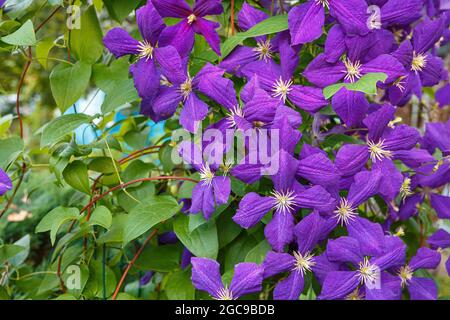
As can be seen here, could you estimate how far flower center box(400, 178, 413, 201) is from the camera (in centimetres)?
100

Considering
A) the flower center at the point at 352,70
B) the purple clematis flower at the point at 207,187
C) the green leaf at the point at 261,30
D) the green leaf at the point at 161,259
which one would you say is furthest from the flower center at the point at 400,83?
the green leaf at the point at 161,259

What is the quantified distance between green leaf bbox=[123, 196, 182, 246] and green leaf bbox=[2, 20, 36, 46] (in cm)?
29

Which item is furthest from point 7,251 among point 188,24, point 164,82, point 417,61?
point 417,61

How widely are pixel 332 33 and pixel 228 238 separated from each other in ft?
1.18

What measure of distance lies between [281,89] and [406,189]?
33 centimetres

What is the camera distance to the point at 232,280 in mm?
805

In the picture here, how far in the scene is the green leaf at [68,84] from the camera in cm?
97

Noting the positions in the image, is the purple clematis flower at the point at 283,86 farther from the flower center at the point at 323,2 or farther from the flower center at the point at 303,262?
the flower center at the point at 303,262

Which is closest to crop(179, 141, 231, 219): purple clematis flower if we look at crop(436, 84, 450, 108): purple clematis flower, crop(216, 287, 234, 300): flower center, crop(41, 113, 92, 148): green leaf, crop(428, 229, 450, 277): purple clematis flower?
crop(216, 287, 234, 300): flower center

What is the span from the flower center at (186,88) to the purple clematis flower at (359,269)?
30cm

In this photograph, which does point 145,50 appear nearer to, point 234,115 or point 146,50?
point 146,50

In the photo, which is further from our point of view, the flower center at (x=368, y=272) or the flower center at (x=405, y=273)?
the flower center at (x=405, y=273)

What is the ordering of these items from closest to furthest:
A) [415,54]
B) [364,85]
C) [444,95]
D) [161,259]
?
[364,85] → [415,54] → [161,259] → [444,95]

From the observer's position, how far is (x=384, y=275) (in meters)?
0.84
